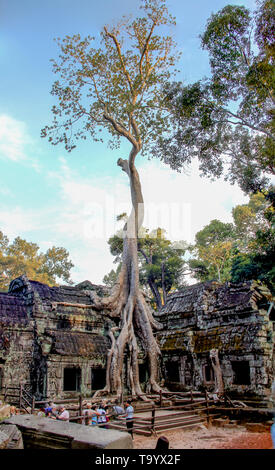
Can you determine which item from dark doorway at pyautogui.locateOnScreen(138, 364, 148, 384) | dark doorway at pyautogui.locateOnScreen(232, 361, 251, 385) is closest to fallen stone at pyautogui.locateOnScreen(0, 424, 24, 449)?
dark doorway at pyautogui.locateOnScreen(232, 361, 251, 385)

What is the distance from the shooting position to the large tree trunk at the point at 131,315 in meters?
14.1

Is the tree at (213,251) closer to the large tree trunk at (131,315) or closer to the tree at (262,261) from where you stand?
the tree at (262,261)

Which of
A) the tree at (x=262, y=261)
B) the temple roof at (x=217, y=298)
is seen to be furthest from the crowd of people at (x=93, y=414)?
the tree at (x=262, y=261)

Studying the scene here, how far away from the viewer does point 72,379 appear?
15062 mm

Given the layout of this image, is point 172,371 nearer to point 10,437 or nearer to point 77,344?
point 77,344

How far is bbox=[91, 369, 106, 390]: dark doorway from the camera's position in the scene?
14.7 meters

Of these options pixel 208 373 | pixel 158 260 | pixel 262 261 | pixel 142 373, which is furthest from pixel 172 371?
pixel 158 260

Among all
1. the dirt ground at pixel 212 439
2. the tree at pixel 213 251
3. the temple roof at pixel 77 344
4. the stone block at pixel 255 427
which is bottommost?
the stone block at pixel 255 427

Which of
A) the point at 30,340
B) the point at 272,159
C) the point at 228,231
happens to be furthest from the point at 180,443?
the point at 228,231

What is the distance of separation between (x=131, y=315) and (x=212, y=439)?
23.7 feet

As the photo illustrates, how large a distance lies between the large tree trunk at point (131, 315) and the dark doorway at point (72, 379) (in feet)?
3.87

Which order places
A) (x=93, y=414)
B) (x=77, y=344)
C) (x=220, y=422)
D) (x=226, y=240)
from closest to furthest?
(x=93, y=414)
(x=220, y=422)
(x=77, y=344)
(x=226, y=240)

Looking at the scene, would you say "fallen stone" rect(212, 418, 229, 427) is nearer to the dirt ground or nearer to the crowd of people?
the dirt ground

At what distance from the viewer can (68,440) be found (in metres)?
3.62
